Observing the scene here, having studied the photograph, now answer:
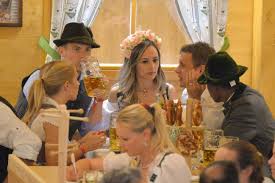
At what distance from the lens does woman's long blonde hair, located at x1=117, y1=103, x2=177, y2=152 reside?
9.71 feet

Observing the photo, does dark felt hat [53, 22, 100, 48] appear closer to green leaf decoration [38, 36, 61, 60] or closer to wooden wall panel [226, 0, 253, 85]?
green leaf decoration [38, 36, 61, 60]

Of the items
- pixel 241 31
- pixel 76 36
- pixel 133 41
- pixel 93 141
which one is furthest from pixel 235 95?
pixel 241 31

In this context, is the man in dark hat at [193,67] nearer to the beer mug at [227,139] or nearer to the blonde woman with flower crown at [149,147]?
the beer mug at [227,139]

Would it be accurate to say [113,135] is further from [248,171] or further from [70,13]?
[70,13]

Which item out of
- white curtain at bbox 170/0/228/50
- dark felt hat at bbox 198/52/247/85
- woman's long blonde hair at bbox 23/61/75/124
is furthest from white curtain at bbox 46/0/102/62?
dark felt hat at bbox 198/52/247/85

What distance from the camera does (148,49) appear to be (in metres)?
4.61

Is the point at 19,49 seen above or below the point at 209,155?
above

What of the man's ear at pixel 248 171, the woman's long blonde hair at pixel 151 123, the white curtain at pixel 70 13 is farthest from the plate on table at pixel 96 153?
the white curtain at pixel 70 13

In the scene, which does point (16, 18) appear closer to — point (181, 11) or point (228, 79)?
point (181, 11)

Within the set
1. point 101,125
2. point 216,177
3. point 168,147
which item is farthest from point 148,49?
point 216,177

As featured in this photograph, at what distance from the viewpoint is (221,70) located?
3.56 metres

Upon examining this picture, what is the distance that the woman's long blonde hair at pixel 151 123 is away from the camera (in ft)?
9.71

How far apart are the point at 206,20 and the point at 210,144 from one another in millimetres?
3063

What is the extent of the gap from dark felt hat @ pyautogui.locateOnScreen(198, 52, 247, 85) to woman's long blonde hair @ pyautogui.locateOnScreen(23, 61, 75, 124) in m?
0.88
